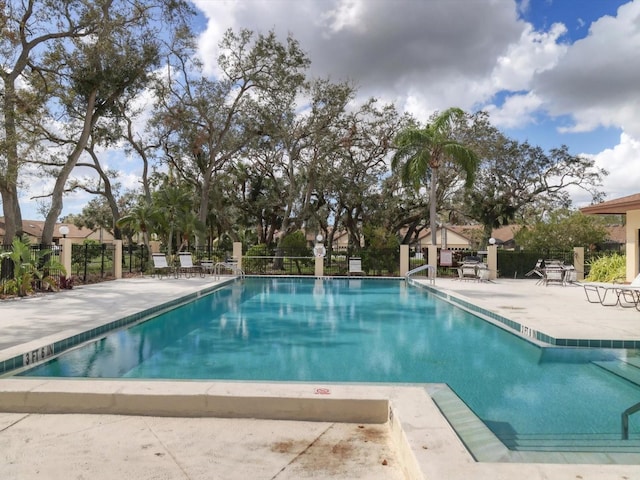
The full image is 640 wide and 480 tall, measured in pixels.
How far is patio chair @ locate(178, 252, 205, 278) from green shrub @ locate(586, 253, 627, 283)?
15883 millimetres

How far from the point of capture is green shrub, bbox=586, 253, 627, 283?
56.7 feet

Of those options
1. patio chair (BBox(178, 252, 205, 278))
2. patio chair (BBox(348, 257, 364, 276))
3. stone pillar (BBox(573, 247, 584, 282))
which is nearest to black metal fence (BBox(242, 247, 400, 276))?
patio chair (BBox(348, 257, 364, 276))

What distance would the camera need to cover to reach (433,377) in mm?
5559

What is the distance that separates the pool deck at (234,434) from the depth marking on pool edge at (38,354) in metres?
0.22

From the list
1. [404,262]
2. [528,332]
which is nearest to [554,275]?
[404,262]

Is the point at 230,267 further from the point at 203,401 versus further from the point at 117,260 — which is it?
the point at 203,401

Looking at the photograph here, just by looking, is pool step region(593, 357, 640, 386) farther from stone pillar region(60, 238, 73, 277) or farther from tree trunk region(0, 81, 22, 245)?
tree trunk region(0, 81, 22, 245)

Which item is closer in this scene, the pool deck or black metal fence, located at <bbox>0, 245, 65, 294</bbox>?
the pool deck

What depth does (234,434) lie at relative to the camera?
3451 millimetres

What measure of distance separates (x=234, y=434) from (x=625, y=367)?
16.7ft

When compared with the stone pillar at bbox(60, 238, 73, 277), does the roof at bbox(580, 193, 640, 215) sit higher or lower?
higher

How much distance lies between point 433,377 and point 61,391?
152 inches

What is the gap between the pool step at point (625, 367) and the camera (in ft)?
18.1

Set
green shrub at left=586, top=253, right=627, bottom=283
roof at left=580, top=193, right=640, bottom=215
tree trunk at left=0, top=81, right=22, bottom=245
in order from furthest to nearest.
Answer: green shrub at left=586, top=253, right=627, bottom=283 < roof at left=580, top=193, right=640, bottom=215 < tree trunk at left=0, top=81, right=22, bottom=245
